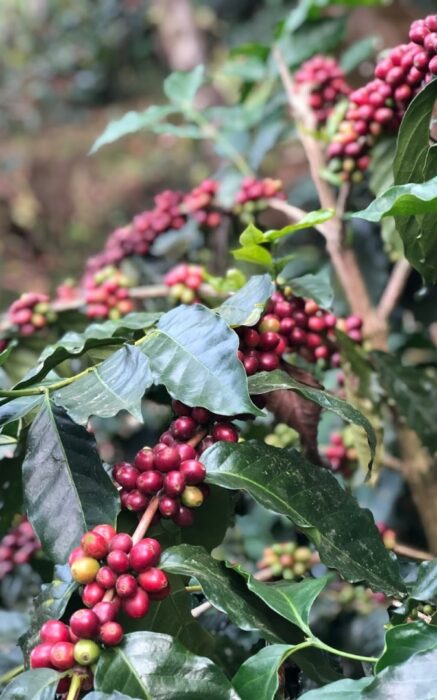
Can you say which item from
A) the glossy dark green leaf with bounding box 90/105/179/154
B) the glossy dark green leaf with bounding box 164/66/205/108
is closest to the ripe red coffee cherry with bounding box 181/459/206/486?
the glossy dark green leaf with bounding box 90/105/179/154

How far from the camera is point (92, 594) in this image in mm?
464

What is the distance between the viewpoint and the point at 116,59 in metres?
4.75

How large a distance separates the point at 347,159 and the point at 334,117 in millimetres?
85

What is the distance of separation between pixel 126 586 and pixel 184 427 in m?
0.14

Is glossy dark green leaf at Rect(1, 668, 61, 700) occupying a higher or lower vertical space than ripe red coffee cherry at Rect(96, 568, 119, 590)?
lower

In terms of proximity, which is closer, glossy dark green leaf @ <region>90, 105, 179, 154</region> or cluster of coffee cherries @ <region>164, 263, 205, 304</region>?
cluster of coffee cherries @ <region>164, 263, 205, 304</region>

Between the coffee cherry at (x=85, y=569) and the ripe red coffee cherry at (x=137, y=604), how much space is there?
3 centimetres

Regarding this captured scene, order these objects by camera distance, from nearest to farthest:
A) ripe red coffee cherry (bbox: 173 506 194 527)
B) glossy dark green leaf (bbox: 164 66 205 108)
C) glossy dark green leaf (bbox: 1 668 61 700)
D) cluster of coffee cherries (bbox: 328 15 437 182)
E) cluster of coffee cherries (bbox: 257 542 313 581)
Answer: glossy dark green leaf (bbox: 1 668 61 700) → ripe red coffee cherry (bbox: 173 506 194 527) → cluster of coffee cherries (bbox: 328 15 437 182) → cluster of coffee cherries (bbox: 257 542 313 581) → glossy dark green leaf (bbox: 164 66 205 108)

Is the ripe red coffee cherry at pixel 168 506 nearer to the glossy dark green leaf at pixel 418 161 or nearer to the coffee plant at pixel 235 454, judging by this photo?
the coffee plant at pixel 235 454

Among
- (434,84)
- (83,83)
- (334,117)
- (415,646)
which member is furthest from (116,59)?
(415,646)

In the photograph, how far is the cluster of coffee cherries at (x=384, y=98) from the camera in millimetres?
678

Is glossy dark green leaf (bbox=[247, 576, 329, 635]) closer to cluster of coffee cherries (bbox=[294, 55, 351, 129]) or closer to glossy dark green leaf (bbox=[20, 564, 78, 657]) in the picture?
glossy dark green leaf (bbox=[20, 564, 78, 657])

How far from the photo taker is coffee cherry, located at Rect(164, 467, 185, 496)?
511mm

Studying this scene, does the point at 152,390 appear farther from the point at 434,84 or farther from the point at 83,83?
the point at 83,83
